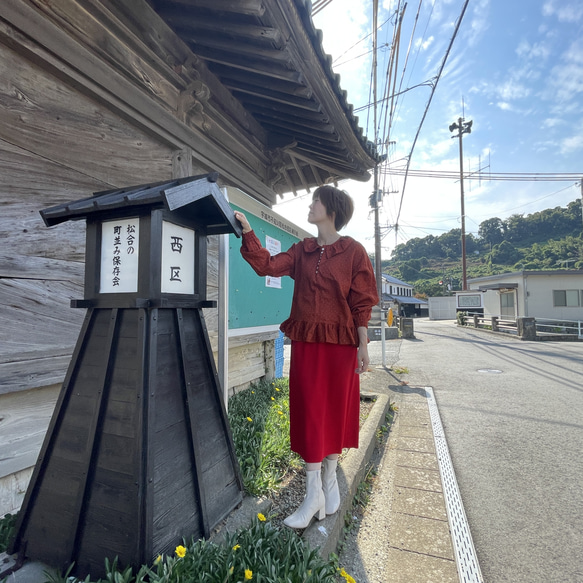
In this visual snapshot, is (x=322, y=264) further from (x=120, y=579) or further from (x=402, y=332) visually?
(x=402, y=332)

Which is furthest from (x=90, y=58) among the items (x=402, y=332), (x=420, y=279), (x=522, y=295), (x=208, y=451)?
(x=420, y=279)

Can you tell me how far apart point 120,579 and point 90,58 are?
8.92 ft

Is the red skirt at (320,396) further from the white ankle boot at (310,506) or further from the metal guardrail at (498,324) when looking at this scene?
the metal guardrail at (498,324)

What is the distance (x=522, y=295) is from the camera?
19562mm

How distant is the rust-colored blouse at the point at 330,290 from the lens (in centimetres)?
188

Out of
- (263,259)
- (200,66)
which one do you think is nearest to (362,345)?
(263,259)

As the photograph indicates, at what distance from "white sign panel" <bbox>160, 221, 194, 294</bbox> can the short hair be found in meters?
0.85

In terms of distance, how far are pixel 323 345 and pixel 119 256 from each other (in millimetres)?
1152

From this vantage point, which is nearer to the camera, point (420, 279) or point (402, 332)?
point (402, 332)

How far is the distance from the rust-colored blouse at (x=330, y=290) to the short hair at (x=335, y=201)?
19 centimetres

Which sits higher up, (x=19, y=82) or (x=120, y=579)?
(x=19, y=82)

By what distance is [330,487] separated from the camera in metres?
2.04

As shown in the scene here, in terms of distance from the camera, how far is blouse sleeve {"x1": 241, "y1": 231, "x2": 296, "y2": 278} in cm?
192

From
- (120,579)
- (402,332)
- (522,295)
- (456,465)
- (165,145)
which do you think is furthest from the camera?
(522,295)
